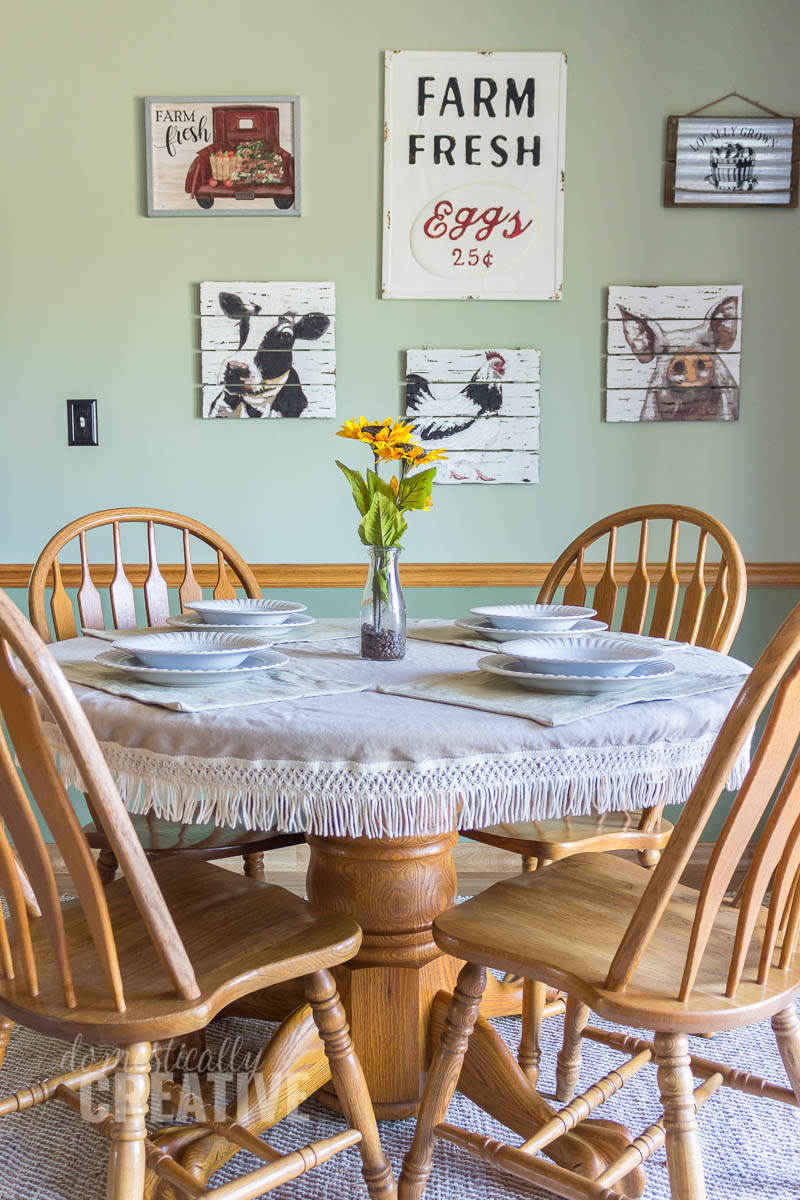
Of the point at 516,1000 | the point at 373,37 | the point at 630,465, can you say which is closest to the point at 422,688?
the point at 516,1000

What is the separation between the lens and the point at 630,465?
272 centimetres

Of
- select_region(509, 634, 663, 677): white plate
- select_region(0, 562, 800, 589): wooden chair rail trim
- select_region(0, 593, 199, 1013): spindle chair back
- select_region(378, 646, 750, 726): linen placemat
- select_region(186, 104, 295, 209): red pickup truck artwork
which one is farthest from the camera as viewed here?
select_region(0, 562, 800, 589): wooden chair rail trim

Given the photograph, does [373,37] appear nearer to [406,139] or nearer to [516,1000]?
[406,139]

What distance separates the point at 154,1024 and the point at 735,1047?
134 centimetres

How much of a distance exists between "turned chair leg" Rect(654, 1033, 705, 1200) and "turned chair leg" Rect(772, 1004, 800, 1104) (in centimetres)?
22

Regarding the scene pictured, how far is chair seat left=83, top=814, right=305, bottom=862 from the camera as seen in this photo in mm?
1565

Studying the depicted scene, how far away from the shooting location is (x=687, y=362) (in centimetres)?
268

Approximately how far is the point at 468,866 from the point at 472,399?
1250 mm

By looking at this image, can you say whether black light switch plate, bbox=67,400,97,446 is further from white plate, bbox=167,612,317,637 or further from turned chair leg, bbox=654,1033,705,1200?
turned chair leg, bbox=654,1033,705,1200

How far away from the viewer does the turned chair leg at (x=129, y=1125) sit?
102 centimetres

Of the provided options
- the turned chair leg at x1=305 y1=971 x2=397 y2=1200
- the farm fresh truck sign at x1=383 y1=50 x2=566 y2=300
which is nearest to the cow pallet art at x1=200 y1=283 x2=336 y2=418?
the farm fresh truck sign at x1=383 y1=50 x2=566 y2=300

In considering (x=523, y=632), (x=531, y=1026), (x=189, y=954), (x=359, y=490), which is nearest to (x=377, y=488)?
(x=359, y=490)

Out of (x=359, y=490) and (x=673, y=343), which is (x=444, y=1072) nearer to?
(x=359, y=490)

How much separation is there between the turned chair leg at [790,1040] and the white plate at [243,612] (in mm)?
925
